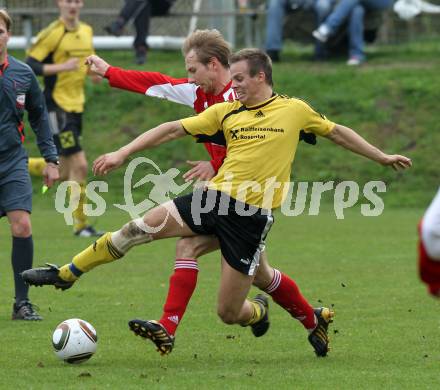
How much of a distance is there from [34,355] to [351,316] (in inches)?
100

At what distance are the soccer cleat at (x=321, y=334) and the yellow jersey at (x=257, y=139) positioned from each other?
0.85m

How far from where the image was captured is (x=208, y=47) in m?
7.20

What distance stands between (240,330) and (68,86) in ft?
22.0

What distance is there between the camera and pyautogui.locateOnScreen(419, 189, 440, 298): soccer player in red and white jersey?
3.80 meters

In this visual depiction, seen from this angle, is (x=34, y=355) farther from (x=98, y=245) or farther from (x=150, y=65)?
(x=150, y=65)

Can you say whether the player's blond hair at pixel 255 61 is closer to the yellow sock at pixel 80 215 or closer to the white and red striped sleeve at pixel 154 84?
the white and red striped sleeve at pixel 154 84

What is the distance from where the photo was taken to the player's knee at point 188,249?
6.83 meters

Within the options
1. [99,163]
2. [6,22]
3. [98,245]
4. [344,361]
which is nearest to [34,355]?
[98,245]

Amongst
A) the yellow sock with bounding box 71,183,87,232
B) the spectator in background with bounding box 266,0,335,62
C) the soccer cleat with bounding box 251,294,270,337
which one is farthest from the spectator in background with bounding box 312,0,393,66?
the soccer cleat with bounding box 251,294,270,337

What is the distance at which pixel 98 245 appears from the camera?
22.4 ft

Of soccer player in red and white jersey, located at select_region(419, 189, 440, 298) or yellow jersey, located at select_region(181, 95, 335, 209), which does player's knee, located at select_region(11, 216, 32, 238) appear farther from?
soccer player in red and white jersey, located at select_region(419, 189, 440, 298)

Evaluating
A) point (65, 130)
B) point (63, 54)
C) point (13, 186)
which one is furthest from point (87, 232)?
point (13, 186)

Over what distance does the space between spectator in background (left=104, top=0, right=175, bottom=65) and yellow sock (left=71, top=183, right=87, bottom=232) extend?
6259mm

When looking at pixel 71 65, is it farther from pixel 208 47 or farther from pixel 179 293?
pixel 179 293
